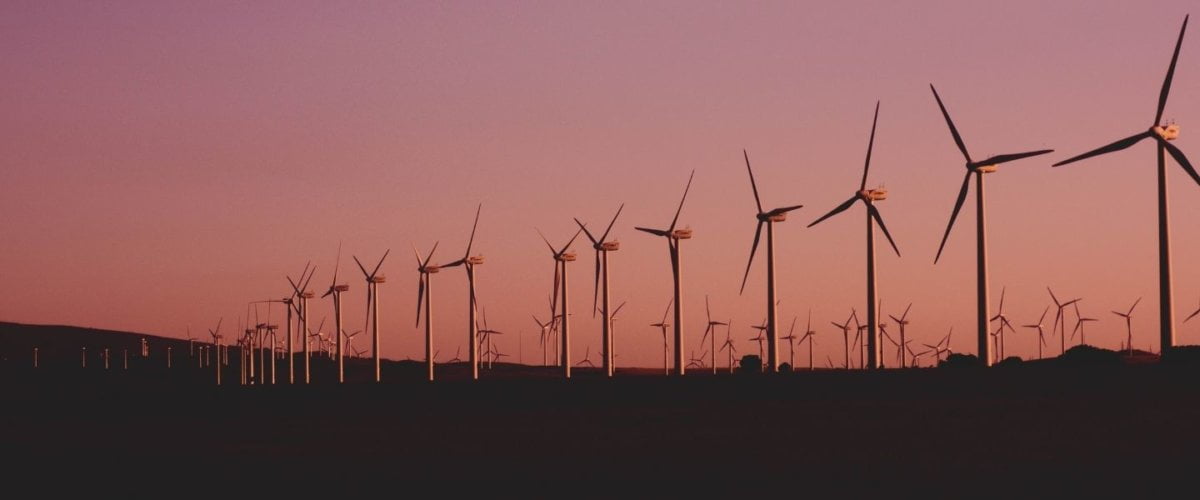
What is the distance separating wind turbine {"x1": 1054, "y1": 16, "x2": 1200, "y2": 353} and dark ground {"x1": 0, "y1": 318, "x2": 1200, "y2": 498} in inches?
109

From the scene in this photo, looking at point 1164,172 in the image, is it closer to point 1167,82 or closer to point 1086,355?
point 1167,82

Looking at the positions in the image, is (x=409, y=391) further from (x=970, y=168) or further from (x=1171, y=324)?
(x=1171, y=324)

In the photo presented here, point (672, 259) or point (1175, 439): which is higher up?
point (672, 259)

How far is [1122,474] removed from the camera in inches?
1559

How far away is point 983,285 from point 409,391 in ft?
161

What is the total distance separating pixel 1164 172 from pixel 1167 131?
5.61m

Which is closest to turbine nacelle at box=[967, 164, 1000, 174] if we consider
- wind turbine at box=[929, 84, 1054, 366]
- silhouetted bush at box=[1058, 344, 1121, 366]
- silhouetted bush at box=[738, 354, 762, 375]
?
wind turbine at box=[929, 84, 1054, 366]

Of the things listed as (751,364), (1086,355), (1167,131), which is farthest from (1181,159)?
(751,364)

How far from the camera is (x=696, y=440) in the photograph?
184 ft

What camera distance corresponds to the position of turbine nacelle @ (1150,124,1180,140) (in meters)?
78.9

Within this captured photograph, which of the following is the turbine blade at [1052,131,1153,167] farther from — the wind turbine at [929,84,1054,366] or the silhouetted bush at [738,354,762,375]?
the silhouetted bush at [738,354,762,375]

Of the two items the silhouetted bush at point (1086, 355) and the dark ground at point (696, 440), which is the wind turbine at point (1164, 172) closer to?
the dark ground at point (696, 440)

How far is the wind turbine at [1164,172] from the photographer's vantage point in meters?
73.4

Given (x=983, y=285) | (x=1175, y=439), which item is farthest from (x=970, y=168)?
(x=1175, y=439)
